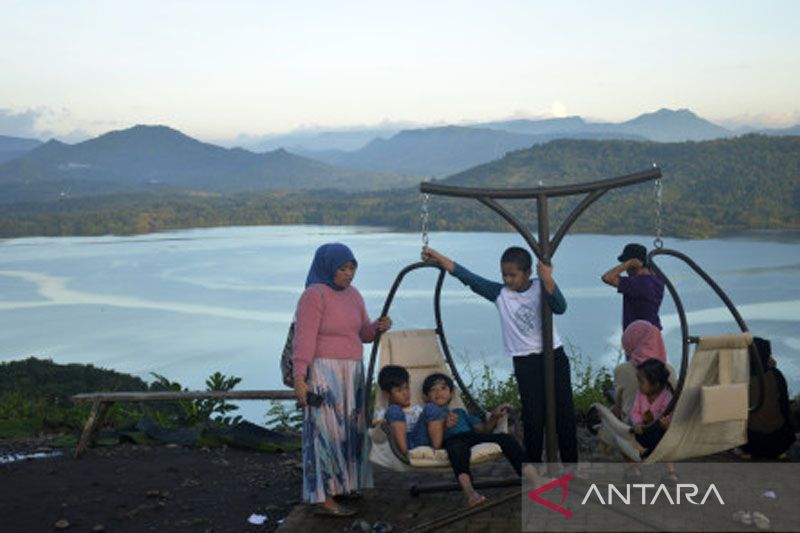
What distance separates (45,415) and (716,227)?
59935 mm

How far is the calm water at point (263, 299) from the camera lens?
48000 mm

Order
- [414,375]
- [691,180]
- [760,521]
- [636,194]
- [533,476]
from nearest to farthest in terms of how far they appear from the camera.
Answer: [760,521]
[533,476]
[414,375]
[636,194]
[691,180]

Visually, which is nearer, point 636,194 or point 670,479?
point 670,479

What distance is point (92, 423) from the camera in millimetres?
6633

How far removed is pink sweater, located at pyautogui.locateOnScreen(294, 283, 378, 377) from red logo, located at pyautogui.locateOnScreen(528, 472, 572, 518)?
3.93 feet

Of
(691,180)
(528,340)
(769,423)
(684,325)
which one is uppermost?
(691,180)

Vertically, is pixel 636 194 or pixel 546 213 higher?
pixel 546 213

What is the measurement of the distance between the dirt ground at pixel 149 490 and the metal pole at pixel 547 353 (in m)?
1.59

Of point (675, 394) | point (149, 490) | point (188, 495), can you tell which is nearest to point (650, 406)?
point (675, 394)

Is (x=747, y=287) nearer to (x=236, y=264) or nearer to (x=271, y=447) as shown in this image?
(x=236, y=264)

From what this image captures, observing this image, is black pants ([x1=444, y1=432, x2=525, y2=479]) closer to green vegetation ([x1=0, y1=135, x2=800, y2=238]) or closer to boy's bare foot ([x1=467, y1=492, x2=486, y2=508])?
boy's bare foot ([x1=467, y1=492, x2=486, y2=508])

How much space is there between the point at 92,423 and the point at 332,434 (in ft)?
8.31

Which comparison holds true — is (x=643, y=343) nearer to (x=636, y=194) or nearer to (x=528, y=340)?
(x=528, y=340)

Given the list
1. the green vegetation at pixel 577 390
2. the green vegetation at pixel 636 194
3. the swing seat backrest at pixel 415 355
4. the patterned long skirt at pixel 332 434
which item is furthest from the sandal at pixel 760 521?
the green vegetation at pixel 636 194
